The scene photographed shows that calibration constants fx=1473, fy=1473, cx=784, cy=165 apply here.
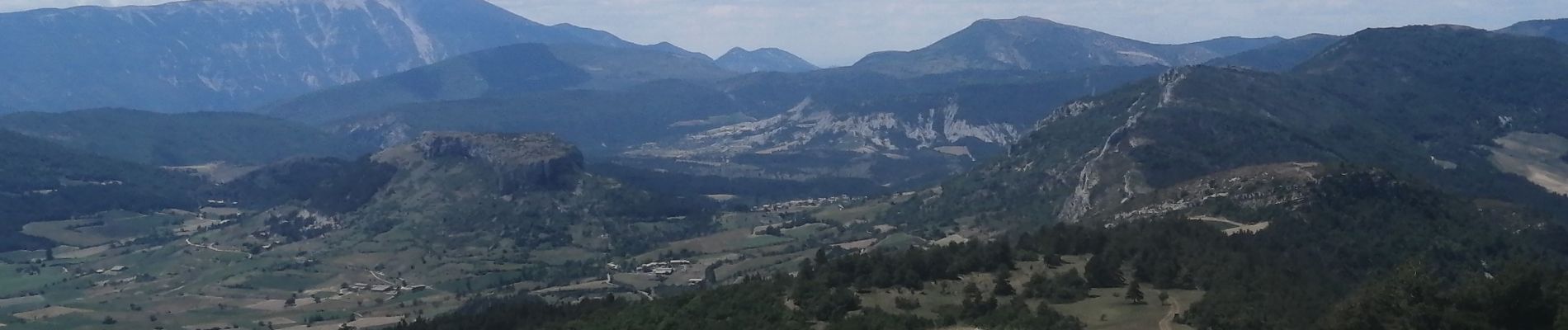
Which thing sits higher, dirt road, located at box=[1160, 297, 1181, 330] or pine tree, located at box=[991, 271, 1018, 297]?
pine tree, located at box=[991, 271, 1018, 297]

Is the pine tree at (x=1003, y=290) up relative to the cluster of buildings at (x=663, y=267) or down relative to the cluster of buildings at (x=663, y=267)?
up

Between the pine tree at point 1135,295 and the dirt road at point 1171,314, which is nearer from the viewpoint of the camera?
the dirt road at point 1171,314

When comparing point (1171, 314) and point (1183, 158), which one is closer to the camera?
point (1171, 314)

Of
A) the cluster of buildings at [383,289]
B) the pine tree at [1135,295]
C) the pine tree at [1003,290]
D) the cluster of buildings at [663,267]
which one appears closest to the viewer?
the pine tree at [1135,295]

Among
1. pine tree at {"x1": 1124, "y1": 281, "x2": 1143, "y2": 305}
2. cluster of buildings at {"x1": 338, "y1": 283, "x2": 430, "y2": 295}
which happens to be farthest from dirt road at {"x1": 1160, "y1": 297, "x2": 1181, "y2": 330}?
cluster of buildings at {"x1": 338, "y1": 283, "x2": 430, "y2": 295}

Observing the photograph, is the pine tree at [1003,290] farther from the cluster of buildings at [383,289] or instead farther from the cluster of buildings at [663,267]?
the cluster of buildings at [383,289]

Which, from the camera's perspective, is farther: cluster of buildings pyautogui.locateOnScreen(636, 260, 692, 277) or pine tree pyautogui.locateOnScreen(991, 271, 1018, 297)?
cluster of buildings pyautogui.locateOnScreen(636, 260, 692, 277)

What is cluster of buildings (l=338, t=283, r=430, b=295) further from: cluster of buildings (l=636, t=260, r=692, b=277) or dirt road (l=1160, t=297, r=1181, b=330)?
dirt road (l=1160, t=297, r=1181, b=330)

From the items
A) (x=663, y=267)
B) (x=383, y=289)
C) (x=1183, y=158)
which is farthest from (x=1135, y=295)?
(x=383, y=289)

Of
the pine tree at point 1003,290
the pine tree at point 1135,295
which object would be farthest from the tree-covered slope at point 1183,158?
the pine tree at point 1135,295

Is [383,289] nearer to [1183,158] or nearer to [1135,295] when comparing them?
[1183,158]

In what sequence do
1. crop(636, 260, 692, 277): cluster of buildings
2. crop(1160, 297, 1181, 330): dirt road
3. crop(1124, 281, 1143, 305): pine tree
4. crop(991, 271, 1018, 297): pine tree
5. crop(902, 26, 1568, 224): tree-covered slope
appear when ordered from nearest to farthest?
1. crop(1160, 297, 1181, 330): dirt road
2. crop(1124, 281, 1143, 305): pine tree
3. crop(991, 271, 1018, 297): pine tree
4. crop(902, 26, 1568, 224): tree-covered slope
5. crop(636, 260, 692, 277): cluster of buildings
